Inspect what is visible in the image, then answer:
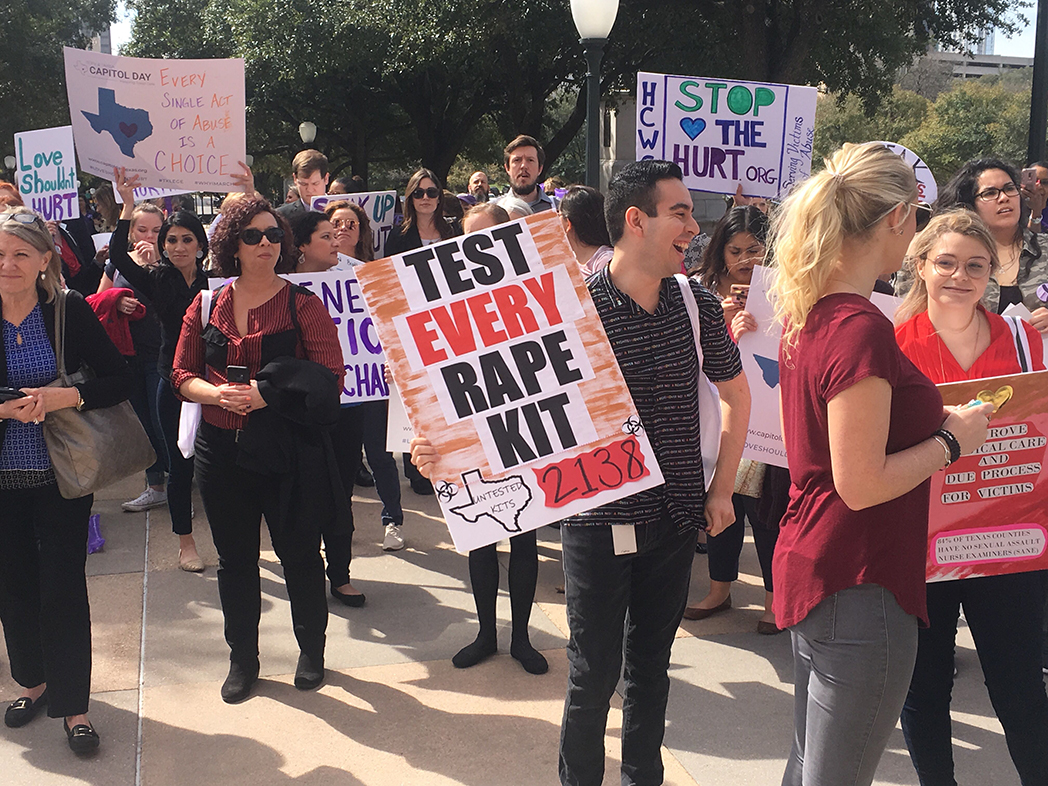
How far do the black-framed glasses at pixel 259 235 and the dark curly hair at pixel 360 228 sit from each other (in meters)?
2.16

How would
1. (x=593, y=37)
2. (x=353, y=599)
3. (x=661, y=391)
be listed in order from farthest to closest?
(x=593, y=37), (x=353, y=599), (x=661, y=391)

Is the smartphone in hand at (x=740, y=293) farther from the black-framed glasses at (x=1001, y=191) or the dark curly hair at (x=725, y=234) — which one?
the black-framed glasses at (x=1001, y=191)

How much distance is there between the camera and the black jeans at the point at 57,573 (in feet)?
11.5

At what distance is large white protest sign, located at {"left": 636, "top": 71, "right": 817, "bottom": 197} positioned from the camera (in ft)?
20.0

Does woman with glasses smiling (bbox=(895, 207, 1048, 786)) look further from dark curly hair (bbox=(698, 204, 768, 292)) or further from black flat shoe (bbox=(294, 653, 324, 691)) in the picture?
black flat shoe (bbox=(294, 653, 324, 691))

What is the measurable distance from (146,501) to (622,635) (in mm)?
4506

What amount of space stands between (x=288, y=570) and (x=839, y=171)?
2.80m

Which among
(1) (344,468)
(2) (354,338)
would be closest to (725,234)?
(2) (354,338)

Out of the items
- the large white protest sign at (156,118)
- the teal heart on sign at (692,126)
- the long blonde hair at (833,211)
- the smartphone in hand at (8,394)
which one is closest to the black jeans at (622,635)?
the long blonde hair at (833,211)

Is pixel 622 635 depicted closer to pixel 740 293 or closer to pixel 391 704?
pixel 391 704

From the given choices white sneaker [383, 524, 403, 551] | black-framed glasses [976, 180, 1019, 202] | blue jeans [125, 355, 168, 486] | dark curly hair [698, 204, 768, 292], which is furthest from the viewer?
blue jeans [125, 355, 168, 486]

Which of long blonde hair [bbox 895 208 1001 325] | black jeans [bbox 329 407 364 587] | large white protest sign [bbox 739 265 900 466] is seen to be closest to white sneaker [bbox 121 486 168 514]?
black jeans [bbox 329 407 364 587]

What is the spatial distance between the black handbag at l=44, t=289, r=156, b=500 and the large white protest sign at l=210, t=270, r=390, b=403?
1.56 meters

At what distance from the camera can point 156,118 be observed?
5.88 metres
